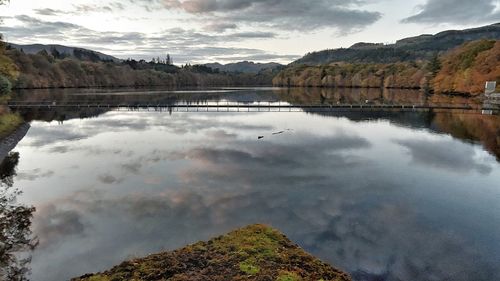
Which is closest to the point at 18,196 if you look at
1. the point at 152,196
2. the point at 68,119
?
the point at 152,196

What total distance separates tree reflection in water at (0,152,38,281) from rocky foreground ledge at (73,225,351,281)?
194 inches

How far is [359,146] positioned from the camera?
51625 mm

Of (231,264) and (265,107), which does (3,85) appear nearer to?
(265,107)

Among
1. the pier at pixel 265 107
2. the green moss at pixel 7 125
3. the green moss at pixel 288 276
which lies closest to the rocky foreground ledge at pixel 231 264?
the green moss at pixel 288 276

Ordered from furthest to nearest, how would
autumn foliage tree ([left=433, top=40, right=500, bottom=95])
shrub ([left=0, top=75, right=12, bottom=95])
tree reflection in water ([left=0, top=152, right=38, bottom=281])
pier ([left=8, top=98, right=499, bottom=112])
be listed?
1. autumn foliage tree ([left=433, top=40, right=500, bottom=95])
2. pier ([left=8, top=98, right=499, bottom=112])
3. shrub ([left=0, top=75, right=12, bottom=95])
4. tree reflection in water ([left=0, top=152, right=38, bottom=281])

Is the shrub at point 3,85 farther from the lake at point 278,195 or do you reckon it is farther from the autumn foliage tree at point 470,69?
the autumn foliage tree at point 470,69

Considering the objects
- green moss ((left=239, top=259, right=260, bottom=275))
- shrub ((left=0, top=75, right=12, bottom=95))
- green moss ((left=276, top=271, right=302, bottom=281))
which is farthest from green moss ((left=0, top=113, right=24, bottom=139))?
green moss ((left=276, top=271, right=302, bottom=281))

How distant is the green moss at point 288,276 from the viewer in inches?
601

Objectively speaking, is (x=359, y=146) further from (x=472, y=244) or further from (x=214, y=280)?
(x=214, y=280)

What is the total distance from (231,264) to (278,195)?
47.2 ft

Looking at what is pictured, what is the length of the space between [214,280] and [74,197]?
20.3m

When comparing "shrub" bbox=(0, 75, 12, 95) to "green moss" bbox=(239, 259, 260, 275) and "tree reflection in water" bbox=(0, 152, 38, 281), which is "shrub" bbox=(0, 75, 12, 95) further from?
"green moss" bbox=(239, 259, 260, 275)

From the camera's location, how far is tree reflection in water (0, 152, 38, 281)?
18875 millimetres

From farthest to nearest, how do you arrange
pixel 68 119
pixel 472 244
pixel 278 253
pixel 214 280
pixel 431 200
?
pixel 68 119 < pixel 431 200 < pixel 472 244 < pixel 278 253 < pixel 214 280
